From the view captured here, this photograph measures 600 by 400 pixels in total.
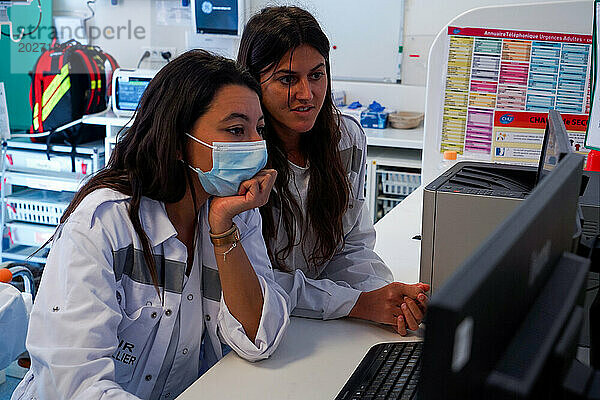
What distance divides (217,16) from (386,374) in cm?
339

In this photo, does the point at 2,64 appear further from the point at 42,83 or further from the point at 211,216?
the point at 211,216

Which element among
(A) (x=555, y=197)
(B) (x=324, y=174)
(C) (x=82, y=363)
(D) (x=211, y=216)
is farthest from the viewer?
(B) (x=324, y=174)

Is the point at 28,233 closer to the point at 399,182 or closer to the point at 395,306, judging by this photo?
the point at 399,182

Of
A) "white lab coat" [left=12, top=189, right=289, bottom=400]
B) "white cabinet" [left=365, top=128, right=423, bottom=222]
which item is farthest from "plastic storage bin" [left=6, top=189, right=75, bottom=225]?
"white lab coat" [left=12, top=189, right=289, bottom=400]

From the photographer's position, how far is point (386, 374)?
111cm

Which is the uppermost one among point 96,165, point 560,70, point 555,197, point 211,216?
point 560,70

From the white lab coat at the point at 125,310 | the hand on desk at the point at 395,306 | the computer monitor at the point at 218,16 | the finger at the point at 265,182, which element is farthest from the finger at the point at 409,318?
the computer monitor at the point at 218,16

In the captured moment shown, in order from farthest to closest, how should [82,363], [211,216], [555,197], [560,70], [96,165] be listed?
[96,165] < [560,70] < [211,216] < [82,363] < [555,197]

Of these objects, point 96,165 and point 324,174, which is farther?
point 96,165

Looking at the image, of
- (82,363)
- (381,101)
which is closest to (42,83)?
(381,101)

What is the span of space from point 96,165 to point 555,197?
339cm

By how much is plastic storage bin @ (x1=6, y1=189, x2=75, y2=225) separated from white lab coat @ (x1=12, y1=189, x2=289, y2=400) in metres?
Result: 2.62

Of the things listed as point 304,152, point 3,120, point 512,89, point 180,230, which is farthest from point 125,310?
point 3,120

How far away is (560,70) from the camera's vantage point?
200cm
